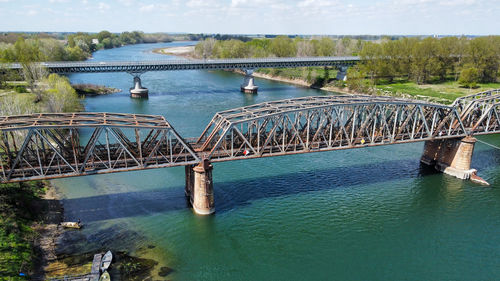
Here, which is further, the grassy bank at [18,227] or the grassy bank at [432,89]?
the grassy bank at [432,89]

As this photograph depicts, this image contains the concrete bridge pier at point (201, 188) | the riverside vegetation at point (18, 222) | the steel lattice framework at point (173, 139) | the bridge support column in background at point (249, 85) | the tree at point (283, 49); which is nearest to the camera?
the riverside vegetation at point (18, 222)

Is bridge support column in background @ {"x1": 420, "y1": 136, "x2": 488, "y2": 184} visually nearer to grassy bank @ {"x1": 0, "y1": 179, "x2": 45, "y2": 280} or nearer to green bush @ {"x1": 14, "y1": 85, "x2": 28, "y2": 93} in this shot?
grassy bank @ {"x1": 0, "y1": 179, "x2": 45, "y2": 280}

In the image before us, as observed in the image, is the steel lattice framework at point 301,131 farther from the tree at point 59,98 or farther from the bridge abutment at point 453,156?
the tree at point 59,98

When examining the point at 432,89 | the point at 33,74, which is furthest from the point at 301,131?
the point at 432,89

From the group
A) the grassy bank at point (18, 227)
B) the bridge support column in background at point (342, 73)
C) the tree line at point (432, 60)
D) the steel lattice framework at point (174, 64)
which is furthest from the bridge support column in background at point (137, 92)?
the tree line at point (432, 60)

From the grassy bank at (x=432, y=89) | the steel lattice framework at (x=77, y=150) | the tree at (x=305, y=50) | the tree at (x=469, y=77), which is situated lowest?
the steel lattice framework at (x=77, y=150)

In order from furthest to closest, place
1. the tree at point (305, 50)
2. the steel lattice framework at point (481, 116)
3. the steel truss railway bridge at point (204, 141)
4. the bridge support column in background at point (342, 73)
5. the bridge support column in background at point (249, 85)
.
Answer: the tree at point (305, 50)
the bridge support column in background at point (342, 73)
the bridge support column in background at point (249, 85)
the steel lattice framework at point (481, 116)
the steel truss railway bridge at point (204, 141)

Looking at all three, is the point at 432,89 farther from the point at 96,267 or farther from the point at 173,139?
the point at 96,267
